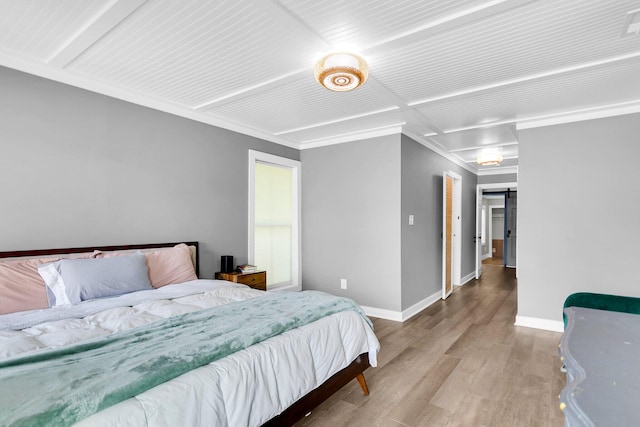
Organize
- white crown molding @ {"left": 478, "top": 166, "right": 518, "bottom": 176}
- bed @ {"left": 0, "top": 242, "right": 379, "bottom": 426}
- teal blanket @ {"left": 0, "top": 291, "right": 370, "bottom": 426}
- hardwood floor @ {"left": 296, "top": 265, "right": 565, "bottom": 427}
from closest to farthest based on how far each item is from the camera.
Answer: teal blanket @ {"left": 0, "top": 291, "right": 370, "bottom": 426}, bed @ {"left": 0, "top": 242, "right": 379, "bottom": 426}, hardwood floor @ {"left": 296, "top": 265, "right": 565, "bottom": 427}, white crown molding @ {"left": 478, "top": 166, "right": 518, "bottom": 176}

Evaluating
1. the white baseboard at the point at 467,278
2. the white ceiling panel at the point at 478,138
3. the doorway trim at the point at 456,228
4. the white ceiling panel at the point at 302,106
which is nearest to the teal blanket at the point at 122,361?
the white ceiling panel at the point at 302,106

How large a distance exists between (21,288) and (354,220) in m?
3.48

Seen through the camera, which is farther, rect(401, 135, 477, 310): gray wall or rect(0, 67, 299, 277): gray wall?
rect(401, 135, 477, 310): gray wall

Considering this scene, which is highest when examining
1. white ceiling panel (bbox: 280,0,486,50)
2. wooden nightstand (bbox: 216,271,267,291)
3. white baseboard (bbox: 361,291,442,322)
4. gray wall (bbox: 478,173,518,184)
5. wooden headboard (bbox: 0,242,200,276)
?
white ceiling panel (bbox: 280,0,486,50)

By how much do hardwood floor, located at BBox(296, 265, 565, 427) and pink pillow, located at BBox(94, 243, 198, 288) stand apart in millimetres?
1738

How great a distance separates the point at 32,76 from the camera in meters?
2.60

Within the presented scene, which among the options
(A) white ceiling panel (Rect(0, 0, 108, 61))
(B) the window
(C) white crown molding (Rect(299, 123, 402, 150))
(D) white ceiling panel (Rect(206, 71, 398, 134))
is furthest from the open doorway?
(A) white ceiling panel (Rect(0, 0, 108, 61))

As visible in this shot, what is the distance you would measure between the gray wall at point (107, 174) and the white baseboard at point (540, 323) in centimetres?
359

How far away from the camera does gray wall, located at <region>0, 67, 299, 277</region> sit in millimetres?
2549

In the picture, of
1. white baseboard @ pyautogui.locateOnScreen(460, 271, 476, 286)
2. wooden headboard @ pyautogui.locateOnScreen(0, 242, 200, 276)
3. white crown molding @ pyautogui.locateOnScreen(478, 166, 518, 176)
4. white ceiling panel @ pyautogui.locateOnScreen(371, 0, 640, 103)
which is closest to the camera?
white ceiling panel @ pyautogui.locateOnScreen(371, 0, 640, 103)

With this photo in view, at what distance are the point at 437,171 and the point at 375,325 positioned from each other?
9.16 ft

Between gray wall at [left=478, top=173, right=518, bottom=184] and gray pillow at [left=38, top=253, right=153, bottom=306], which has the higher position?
gray wall at [left=478, top=173, right=518, bottom=184]

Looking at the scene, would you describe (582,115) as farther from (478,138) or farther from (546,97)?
(478,138)

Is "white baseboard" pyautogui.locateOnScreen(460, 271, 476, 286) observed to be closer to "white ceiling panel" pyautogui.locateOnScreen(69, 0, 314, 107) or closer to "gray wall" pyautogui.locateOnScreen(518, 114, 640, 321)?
"gray wall" pyautogui.locateOnScreen(518, 114, 640, 321)
